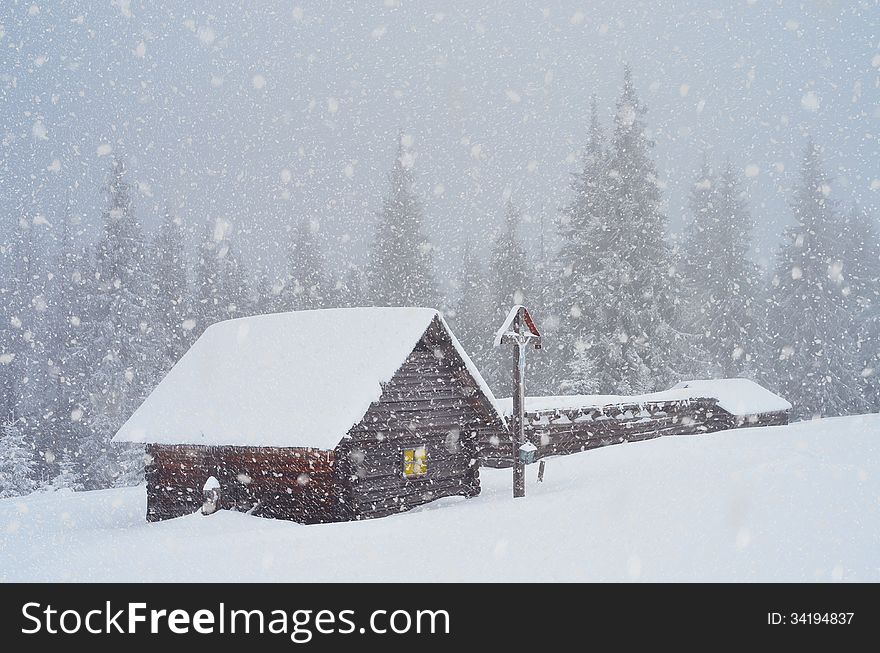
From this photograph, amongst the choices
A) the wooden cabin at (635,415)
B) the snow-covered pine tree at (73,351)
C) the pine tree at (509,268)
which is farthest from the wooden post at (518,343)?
the snow-covered pine tree at (73,351)

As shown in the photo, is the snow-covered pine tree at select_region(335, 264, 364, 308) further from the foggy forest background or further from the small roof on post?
the small roof on post

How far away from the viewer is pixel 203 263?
4697 cm

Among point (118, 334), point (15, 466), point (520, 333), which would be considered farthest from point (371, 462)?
point (15, 466)

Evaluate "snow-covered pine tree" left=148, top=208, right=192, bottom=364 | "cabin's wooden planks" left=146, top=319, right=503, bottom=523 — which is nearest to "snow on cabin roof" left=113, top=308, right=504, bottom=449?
"cabin's wooden planks" left=146, top=319, right=503, bottom=523

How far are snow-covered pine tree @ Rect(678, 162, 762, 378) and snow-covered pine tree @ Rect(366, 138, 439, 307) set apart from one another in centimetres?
1484

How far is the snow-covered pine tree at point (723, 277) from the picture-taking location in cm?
4022

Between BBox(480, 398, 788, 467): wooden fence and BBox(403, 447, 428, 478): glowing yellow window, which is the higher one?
BBox(403, 447, 428, 478): glowing yellow window

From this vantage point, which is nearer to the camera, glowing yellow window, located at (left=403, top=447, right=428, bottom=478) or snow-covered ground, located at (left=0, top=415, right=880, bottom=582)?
snow-covered ground, located at (left=0, top=415, right=880, bottom=582)

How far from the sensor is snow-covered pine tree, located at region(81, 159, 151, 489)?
3531 cm

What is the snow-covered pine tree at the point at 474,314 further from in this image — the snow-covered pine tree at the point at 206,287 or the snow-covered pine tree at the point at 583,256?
the snow-covered pine tree at the point at 206,287

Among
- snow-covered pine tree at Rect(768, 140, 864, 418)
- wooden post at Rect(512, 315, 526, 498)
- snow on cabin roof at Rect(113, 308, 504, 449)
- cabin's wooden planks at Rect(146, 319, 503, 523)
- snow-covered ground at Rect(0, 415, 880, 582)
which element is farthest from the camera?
snow-covered pine tree at Rect(768, 140, 864, 418)

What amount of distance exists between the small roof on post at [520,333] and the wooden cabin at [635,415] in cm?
481

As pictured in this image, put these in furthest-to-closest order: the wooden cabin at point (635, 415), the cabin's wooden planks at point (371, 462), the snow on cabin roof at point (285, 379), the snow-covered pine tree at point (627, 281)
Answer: the snow-covered pine tree at point (627, 281)
the wooden cabin at point (635, 415)
the cabin's wooden planks at point (371, 462)
the snow on cabin roof at point (285, 379)

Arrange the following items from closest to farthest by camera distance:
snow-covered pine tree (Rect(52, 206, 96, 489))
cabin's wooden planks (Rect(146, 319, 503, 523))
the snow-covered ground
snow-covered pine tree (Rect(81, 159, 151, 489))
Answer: the snow-covered ground, cabin's wooden planks (Rect(146, 319, 503, 523)), snow-covered pine tree (Rect(81, 159, 151, 489)), snow-covered pine tree (Rect(52, 206, 96, 489))
